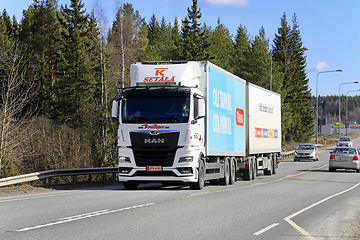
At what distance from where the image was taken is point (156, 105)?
16.0 metres

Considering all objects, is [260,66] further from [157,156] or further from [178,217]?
[178,217]

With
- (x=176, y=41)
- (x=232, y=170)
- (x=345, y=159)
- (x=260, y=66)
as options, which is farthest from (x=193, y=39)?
(x=232, y=170)

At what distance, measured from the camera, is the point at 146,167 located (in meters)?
15.9

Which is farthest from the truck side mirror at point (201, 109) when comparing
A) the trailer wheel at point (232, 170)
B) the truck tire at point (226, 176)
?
the trailer wheel at point (232, 170)

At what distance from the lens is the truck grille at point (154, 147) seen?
51.6ft

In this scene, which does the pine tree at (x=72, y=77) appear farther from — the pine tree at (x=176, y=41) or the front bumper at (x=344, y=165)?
the front bumper at (x=344, y=165)

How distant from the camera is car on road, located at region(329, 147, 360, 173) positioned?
100ft

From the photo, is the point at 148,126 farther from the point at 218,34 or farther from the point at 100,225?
the point at 218,34

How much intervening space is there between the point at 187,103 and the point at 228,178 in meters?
5.47

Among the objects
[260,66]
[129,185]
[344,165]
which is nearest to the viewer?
[129,185]

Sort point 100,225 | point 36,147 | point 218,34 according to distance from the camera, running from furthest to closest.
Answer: point 218,34 < point 36,147 < point 100,225

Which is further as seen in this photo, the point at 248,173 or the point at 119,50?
the point at 119,50

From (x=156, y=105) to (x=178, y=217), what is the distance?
21.0 feet

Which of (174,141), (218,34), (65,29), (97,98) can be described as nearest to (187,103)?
(174,141)
